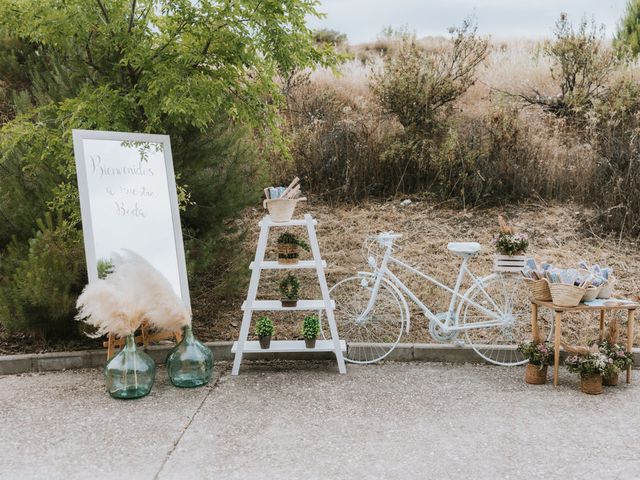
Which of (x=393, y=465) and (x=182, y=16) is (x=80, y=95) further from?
(x=393, y=465)

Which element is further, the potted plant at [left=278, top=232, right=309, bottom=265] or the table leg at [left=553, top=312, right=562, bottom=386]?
the potted plant at [left=278, top=232, right=309, bottom=265]

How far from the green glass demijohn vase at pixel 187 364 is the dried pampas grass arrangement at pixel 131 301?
219mm

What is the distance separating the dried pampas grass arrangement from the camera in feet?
15.3

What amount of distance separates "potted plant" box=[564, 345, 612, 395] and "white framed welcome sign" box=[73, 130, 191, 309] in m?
3.04

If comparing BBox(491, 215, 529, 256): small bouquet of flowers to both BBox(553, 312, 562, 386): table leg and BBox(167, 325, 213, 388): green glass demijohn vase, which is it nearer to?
BBox(553, 312, 562, 386): table leg

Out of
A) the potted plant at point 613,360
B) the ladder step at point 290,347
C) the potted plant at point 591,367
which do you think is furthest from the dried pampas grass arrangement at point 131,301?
the potted plant at point 613,360

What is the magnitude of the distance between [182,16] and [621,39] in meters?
13.2

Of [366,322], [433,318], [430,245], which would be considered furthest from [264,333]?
[430,245]

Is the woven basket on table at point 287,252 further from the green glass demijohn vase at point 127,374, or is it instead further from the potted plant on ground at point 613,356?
the potted plant on ground at point 613,356

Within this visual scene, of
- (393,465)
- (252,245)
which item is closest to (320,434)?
(393,465)

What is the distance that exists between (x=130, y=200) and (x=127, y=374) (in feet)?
4.44

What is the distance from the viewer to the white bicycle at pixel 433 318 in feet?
18.4

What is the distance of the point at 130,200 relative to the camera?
17.3 feet

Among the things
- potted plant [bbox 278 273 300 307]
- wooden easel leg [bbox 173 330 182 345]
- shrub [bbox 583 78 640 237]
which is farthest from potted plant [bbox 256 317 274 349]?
shrub [bbox 583 78 640 237]
